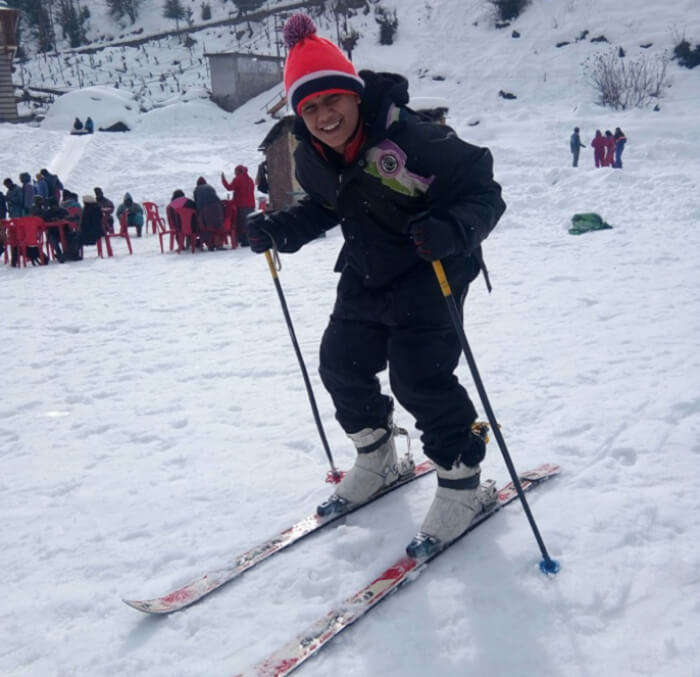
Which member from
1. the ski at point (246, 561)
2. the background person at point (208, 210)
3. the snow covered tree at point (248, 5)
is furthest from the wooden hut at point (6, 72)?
the ski at point (246, 561)

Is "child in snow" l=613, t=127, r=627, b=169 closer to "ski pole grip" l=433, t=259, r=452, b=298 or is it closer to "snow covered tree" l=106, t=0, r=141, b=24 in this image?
"ski pole grip" l=433, t=259, r=452, b=298

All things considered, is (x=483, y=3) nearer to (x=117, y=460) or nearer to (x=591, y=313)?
(x=591, y=313)

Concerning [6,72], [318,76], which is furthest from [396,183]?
[6,72]

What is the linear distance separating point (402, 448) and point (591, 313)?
2.68 m

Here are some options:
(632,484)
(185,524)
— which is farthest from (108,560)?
(632,484)

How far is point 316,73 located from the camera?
2.13 meters

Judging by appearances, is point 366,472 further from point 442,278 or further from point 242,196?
point 242,196

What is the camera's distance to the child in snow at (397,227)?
2115 millimetres

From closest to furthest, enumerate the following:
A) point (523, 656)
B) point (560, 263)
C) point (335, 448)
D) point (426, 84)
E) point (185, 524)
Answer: point (523, 656) → point (185, 524) → point (335, 448) → point (560, 263) → point (426, 84)

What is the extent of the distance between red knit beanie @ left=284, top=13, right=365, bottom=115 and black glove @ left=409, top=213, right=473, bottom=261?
→ 544mm

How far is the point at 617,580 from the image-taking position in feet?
6.30

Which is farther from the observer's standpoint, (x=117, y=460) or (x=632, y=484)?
(x=117, y=460)

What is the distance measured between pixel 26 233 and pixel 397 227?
9.87m

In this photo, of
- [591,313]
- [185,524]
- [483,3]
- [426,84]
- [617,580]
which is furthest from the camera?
[483,3]
